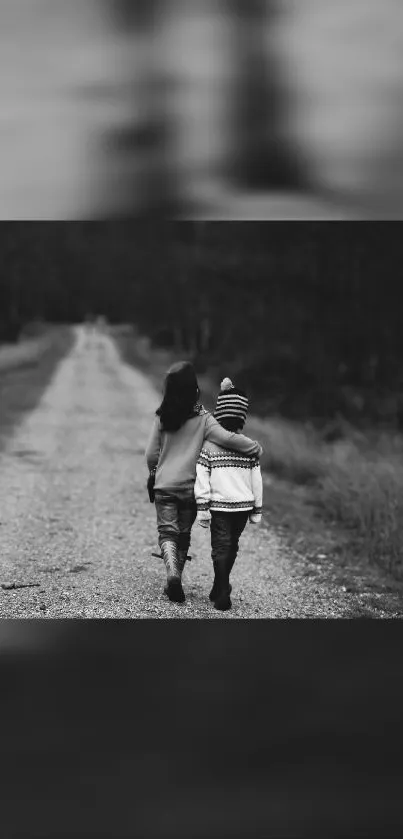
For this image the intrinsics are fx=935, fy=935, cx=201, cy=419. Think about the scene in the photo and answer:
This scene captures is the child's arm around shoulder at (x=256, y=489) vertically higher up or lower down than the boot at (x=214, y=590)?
higher up

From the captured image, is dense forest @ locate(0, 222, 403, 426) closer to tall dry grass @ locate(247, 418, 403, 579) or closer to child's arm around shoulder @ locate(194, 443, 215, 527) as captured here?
tall dry grass @ locate(247, 418, 403, 579)

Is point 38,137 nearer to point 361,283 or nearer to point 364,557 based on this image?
point 364,557

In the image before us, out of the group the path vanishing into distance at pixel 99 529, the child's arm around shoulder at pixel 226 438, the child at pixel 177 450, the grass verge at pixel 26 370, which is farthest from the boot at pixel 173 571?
the grass verge at pixel 26 370

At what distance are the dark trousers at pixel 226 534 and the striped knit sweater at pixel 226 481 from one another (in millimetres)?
60

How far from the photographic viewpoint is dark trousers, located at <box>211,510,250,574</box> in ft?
15.4

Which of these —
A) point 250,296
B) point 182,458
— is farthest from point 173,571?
point 250,296

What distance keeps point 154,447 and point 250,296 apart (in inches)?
161

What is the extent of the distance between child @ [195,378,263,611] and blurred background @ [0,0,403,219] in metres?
1.03

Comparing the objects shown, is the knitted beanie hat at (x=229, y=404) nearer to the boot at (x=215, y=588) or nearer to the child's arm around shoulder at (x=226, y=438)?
the child's arm around shoulder at (x=226, y=438)

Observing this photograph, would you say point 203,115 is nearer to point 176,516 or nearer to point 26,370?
point 176,516

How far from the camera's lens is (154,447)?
15.5 feet

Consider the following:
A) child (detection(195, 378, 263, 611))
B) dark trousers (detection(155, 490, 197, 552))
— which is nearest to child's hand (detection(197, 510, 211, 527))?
child (detection(195, 378, 263, 611))

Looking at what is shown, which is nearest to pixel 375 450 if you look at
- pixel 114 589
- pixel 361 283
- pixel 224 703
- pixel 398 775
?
pixel 361 283

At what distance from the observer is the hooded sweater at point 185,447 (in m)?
4.66
